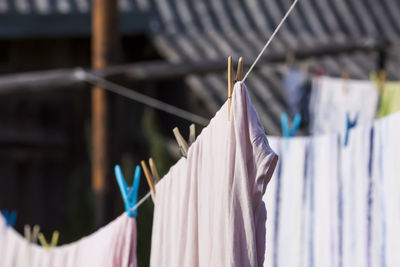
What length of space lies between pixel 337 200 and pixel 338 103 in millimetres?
2127

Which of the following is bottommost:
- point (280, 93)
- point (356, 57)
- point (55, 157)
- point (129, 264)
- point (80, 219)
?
point (129, 264)

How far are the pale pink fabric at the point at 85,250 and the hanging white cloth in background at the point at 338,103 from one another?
1985 mm

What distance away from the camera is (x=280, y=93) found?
6.68 meters

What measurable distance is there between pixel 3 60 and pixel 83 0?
0.81m

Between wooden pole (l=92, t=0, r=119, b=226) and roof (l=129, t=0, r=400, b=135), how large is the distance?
147 cm

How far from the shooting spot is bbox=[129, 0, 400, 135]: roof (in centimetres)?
659

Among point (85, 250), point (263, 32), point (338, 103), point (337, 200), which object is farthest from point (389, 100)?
point (263, 32)

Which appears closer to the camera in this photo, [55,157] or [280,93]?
[280,93]

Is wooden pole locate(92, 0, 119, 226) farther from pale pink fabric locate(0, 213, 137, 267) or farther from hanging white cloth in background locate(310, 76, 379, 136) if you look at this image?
hanging white cloth in background locate(310, 76, 379, 136)

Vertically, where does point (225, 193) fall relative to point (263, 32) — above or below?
below

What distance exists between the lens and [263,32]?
741cm

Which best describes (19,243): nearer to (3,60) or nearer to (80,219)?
(80,219)

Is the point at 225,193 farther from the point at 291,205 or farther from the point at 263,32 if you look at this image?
the point at 263,32

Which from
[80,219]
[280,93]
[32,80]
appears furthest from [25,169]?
[32,80]
